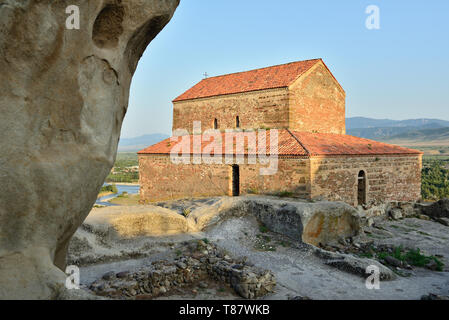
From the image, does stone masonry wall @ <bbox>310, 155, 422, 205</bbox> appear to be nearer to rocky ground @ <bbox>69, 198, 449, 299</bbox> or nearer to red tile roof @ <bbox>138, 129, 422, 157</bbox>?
red tile roof @ <bbox>138, 129, 422, 157</bbox>

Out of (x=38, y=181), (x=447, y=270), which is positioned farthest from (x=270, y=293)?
(x=447, y=270)

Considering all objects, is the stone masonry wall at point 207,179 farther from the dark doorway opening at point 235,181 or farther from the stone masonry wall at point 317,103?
the stone masonry wall at point 317,103

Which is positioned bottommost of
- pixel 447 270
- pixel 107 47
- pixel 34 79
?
pixel 447 270

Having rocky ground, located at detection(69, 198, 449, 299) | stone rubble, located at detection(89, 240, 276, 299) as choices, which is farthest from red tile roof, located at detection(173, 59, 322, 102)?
stone rubble, located at detection(89, 240, 276, 299)

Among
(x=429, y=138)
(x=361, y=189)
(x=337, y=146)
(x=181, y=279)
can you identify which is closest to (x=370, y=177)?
(x=361, y=189)

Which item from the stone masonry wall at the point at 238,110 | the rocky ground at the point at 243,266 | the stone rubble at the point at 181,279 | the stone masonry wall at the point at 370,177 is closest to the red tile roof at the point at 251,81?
the stone masonry wall at the point at 238,110

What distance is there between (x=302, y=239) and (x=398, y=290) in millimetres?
3214

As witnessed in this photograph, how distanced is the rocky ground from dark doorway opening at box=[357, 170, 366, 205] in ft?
19.2

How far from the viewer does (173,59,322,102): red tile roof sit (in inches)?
774

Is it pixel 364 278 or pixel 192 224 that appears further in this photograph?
pixel 192 224

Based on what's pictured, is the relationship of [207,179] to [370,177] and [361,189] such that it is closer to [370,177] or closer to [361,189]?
[361,189]

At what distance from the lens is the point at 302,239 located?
9898 mm

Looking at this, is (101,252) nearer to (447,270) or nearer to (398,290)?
(398,290)

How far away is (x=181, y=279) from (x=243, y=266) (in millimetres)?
1539
